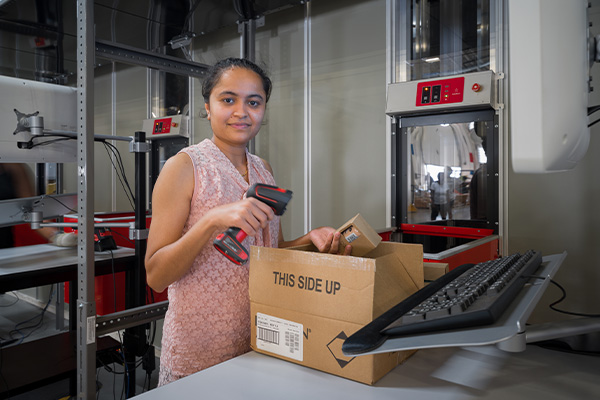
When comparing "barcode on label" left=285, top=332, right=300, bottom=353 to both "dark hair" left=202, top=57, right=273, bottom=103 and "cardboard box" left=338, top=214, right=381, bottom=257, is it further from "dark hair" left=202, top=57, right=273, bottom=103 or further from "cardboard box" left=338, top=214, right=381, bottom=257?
"dark hair" left=202, top=57, right=273, bottom=103

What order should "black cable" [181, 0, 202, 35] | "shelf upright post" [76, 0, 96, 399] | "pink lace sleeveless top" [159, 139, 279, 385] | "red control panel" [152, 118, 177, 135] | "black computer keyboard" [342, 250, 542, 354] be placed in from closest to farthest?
"black computer keyboard" [342, 250, 542, 354]
"pink lace sleeveless top" [159, 139, 279, 385]
"shelf upright post" [76, 0, 96, 399]
"black cable" [181, 0, 202, 35]
"red control panel" [152, 118, 177, 135]

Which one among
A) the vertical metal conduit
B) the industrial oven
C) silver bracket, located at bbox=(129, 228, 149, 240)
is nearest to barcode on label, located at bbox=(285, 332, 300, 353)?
silver bracket, located at bbox=(129, 228, 149, 240)

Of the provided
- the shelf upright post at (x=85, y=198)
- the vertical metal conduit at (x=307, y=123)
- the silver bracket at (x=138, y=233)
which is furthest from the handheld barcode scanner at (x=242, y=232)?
the vertical metal conduit at (x=307, y=123)

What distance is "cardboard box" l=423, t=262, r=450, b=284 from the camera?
0.92m

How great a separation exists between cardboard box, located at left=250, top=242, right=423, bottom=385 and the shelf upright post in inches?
36.4

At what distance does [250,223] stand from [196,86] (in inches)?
122

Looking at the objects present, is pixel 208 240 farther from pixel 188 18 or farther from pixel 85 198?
pixel 188 18

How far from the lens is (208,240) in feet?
3.08

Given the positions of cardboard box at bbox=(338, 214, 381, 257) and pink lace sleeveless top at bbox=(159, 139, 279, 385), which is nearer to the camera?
cardboard box at bbox=(338, 214, 381, 257)

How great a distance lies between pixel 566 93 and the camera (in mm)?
569

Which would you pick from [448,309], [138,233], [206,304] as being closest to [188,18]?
[138,233]

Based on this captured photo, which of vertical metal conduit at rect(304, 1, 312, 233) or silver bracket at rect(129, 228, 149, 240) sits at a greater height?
vertical metal conduit at rect(304, 1, 312, 233)

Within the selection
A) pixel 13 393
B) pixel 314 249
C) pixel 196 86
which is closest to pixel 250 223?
pixel 314 249

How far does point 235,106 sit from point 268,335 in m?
0.58
